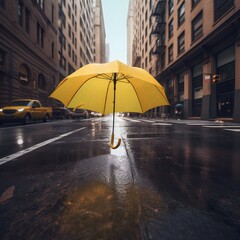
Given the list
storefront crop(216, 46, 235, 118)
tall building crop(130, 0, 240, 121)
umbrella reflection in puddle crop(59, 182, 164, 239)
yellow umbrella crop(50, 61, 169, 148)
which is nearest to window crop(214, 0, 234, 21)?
tall building crop(130, 0, 240, 121)

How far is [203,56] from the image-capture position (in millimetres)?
20188

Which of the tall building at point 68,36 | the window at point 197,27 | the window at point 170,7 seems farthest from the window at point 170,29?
the tall building at point 68,36

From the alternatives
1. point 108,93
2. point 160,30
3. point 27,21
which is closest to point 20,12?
point 27,21

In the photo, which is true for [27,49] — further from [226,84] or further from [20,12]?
[226,84]

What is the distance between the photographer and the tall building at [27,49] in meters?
18.4

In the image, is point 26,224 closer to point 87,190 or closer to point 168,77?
point 87,190

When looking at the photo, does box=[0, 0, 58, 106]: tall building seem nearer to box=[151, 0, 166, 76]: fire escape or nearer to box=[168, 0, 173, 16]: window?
box=[151, 0, 166, 76]: fire escape

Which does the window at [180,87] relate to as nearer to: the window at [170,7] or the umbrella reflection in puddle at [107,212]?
the window at [170,7]

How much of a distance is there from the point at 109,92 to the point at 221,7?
18452mm

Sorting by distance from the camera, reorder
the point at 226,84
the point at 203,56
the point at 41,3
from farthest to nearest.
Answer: the point at 41,3 < the point at 203,56 < the point at 226,84

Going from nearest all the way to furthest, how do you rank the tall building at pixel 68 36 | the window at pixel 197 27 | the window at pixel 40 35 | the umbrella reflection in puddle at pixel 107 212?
the umbrella reflection in puddle at pixel 107 212 → the window at pixel 197 27 → the window at pixel 40 35 → the tall building at pixel 68 36

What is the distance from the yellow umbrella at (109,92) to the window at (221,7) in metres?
16.8

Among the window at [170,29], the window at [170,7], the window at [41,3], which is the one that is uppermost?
the window at [170,7]

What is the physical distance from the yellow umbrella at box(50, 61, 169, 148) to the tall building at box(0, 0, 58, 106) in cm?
1721
